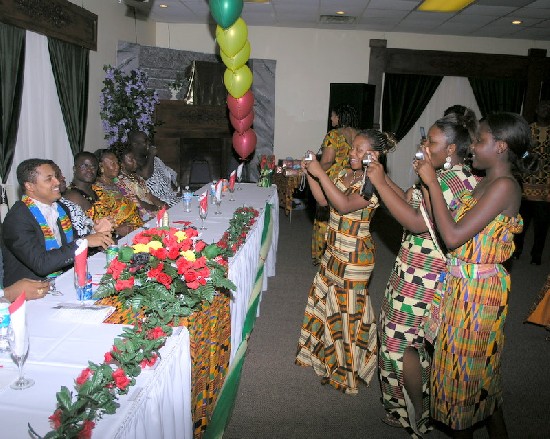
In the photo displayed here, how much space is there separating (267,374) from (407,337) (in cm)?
117

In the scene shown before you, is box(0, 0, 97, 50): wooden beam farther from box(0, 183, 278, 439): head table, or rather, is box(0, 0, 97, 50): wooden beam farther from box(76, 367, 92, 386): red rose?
→ box(76, 367, 92, 386): red rose

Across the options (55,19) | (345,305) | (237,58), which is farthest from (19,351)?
(237,58)

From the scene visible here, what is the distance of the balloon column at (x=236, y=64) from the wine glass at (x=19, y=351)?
539 cm

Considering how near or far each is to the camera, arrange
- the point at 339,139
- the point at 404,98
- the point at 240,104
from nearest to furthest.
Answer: the point at 339,139 → the point at 240,104 → the point at 404,98

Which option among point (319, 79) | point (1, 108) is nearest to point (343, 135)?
point (1, 108)

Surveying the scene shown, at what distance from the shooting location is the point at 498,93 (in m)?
9.86

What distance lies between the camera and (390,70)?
9.54m

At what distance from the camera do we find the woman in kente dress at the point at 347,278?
8.54ft

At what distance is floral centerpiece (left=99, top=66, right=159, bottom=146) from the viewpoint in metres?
6.77

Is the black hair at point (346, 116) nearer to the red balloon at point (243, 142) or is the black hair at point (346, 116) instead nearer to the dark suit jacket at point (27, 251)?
the dark suit jacket at point (27, 251)

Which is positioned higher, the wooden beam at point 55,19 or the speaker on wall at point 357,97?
the wooden beam at point 55,19

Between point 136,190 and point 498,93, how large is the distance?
8266 millimetres

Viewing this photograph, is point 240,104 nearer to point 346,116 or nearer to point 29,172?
point 346,116

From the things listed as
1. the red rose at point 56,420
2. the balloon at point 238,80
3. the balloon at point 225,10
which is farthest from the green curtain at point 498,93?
the red rose at point 56,420
